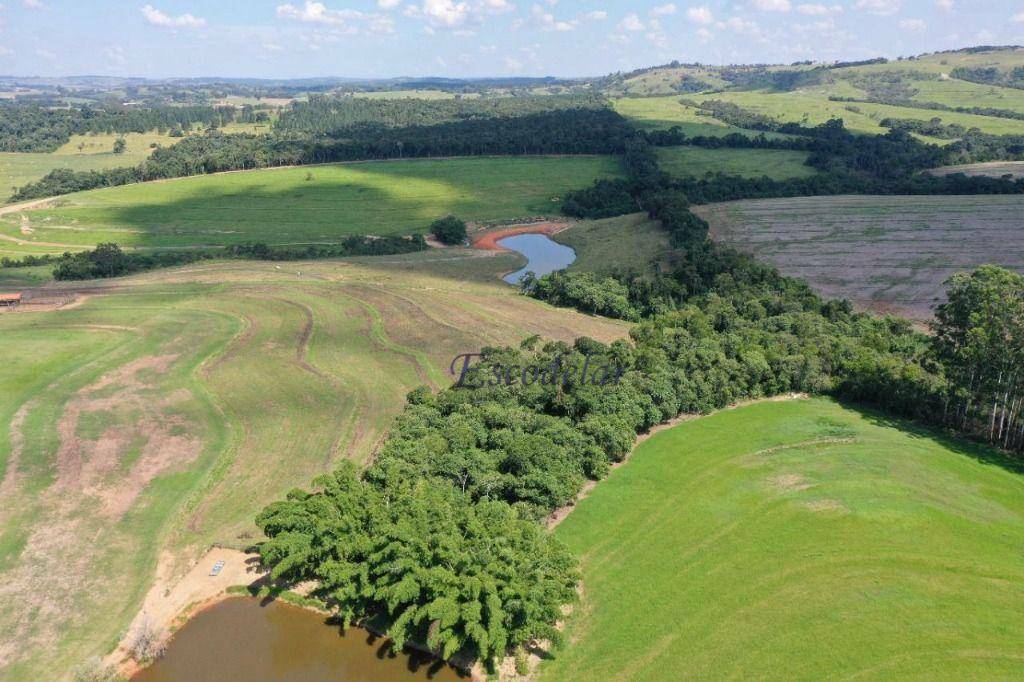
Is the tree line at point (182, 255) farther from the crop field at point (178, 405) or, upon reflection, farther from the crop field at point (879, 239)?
the crop field at point (879, 239)

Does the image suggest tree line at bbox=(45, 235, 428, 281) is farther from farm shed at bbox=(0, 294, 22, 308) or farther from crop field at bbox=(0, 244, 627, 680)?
farm shed at bbox=(0, 294, 22, 308)

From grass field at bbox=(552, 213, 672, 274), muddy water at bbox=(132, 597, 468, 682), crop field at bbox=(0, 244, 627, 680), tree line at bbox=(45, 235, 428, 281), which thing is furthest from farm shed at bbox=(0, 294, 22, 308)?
grass field at bbox=(552, 213, 672, 274)

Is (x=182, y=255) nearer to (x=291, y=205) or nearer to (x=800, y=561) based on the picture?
(x=291, y=205)

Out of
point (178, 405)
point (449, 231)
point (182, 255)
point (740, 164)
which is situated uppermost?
point (740, 164)

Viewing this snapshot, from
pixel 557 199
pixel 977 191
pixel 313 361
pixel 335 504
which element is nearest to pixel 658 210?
pixel 557 199

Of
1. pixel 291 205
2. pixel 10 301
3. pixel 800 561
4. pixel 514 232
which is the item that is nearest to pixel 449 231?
pixel 514 232

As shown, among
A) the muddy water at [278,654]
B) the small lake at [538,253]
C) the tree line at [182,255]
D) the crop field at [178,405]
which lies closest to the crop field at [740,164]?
the small lake at [538,253]

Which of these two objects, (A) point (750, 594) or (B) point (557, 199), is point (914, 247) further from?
(A) point (750, 594)
